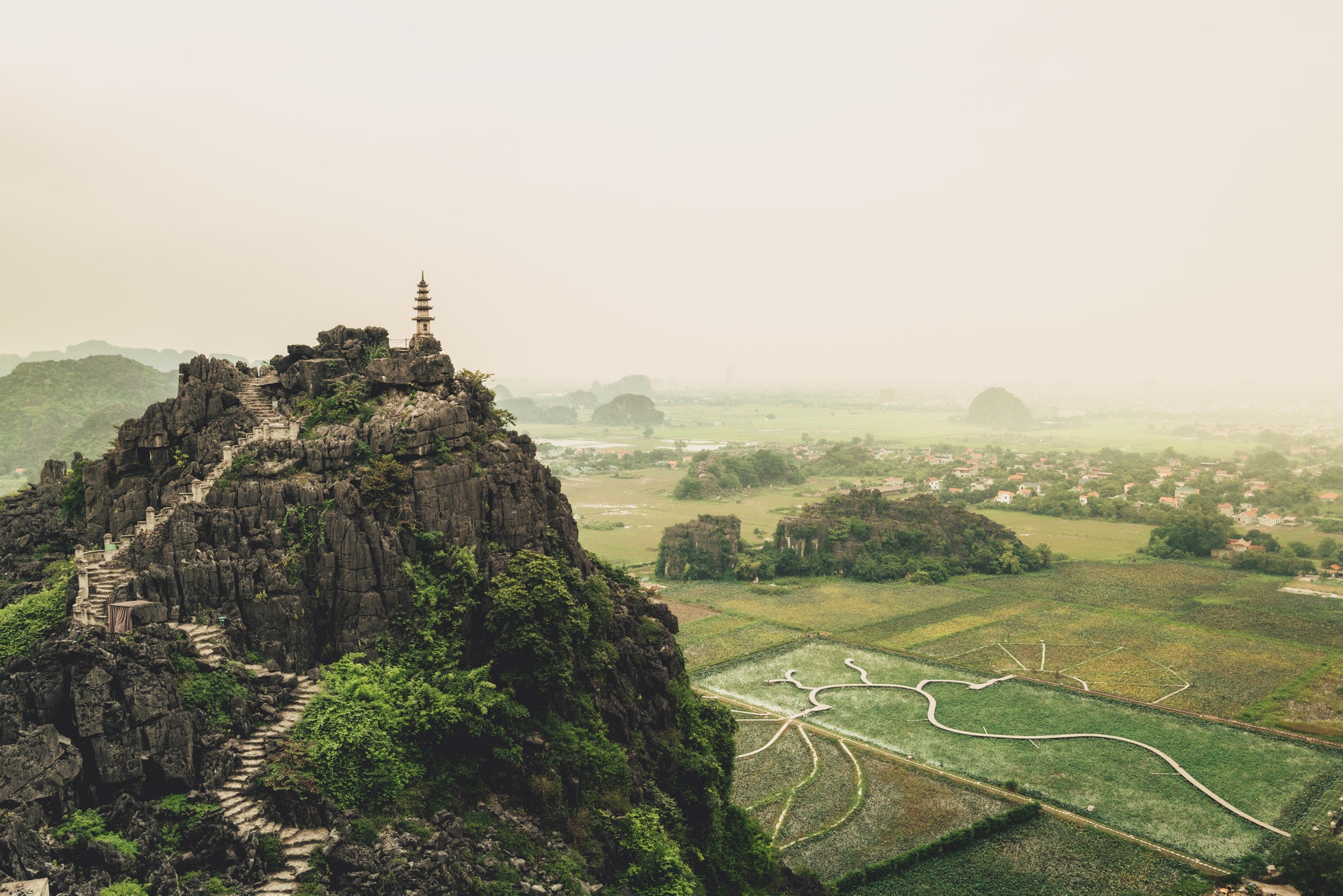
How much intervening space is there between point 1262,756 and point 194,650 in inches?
1829

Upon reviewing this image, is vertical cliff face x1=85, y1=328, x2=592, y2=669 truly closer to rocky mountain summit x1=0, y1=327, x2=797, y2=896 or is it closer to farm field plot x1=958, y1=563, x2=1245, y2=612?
rocky mountain summit x1=0, y1=327, x2=797, y2=896

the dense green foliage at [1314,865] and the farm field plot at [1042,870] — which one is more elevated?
the dense green foliage at [1314,865]

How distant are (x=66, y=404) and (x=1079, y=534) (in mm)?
119102

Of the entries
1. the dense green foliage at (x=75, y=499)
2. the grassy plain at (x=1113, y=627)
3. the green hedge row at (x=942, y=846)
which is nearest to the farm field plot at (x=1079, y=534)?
the grassy plain at (x=1113, y=627)

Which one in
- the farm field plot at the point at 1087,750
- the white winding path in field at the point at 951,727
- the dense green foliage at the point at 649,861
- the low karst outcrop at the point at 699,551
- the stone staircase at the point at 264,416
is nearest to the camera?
the dense green foliage at the point at 649,861

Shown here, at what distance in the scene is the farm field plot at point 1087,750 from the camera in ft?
121

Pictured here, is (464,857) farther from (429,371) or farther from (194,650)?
(429,371)

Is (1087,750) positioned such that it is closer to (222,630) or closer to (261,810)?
(261,810)

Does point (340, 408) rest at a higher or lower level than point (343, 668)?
higher

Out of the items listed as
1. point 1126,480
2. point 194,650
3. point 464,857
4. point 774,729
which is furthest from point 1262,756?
point 1126,480

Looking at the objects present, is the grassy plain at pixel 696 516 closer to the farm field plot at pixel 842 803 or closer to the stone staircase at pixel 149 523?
the farm field plot at pixel 842 803

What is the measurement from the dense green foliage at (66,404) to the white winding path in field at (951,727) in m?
75.0

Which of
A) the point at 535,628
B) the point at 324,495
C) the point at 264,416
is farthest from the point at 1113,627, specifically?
the point at 264,416

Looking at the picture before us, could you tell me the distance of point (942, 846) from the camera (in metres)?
34.5
